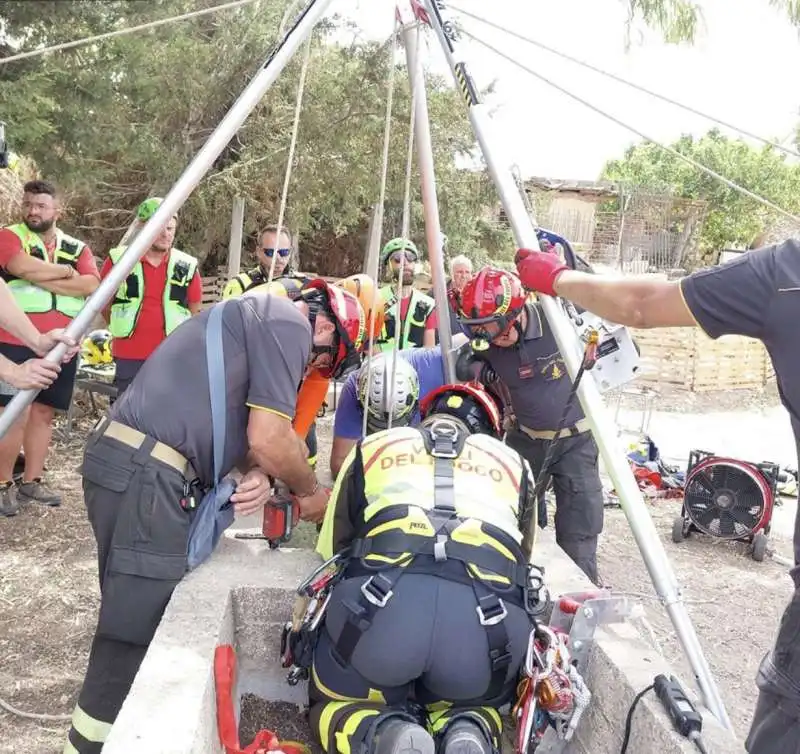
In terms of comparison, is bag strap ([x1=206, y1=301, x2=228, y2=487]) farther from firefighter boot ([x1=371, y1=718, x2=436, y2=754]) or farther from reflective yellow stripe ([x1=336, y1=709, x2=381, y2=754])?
firefighter boot ([x1=371, y1=718, x2=436, y2=754])

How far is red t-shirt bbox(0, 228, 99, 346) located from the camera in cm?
518

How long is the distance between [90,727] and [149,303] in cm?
357

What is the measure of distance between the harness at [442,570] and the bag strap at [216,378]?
0.69 meters

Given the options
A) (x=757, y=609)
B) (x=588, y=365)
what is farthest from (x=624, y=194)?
(x=588, y=365)

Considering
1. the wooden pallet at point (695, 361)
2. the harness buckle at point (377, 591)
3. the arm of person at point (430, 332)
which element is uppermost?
the harness buckle at point (377, 591)

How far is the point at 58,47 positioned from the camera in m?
2.75

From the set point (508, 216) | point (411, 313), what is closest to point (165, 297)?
point (411, 313)

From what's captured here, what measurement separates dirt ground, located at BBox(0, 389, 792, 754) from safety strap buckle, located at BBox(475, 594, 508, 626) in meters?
1.02

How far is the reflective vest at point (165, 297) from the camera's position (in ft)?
18.3

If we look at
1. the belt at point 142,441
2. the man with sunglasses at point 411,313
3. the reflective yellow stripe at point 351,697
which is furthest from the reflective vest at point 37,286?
the reflective yellow stripe at point 351,697

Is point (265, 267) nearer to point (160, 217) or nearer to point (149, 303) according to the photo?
point (149, 303)

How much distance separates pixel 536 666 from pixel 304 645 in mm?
740

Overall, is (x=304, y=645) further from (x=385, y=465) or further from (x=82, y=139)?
(x=82, y=139)

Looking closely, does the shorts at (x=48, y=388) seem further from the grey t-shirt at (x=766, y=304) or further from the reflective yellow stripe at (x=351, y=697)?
the grey t-shirt at (x=766, y=304)
